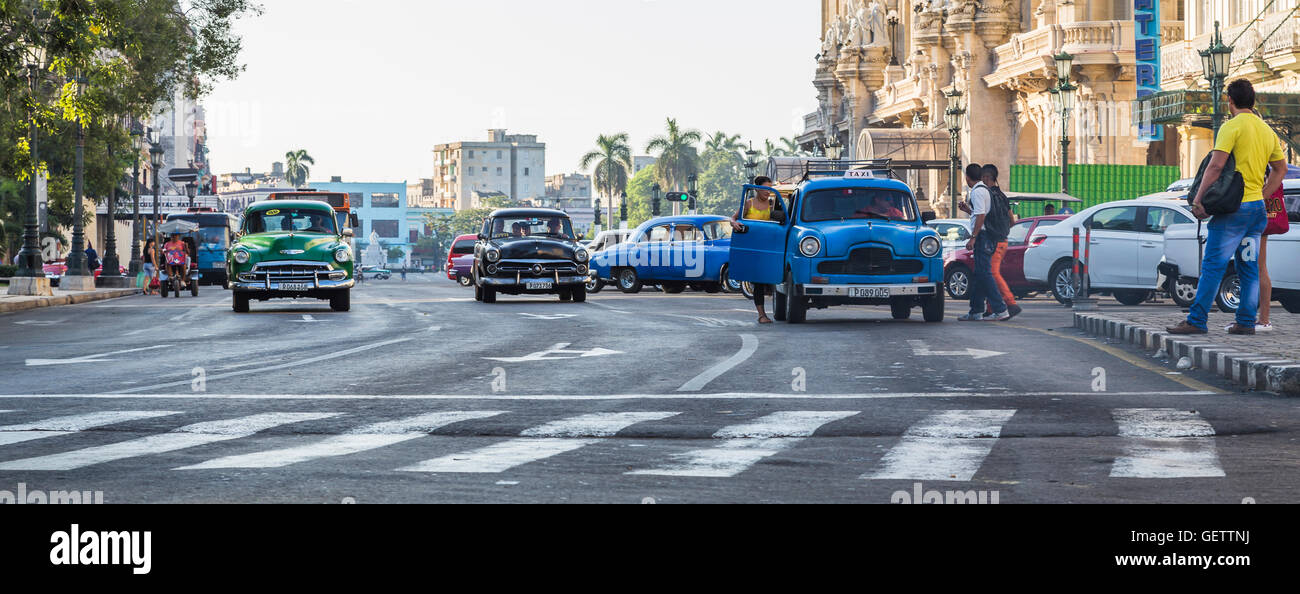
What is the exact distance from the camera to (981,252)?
833 inches

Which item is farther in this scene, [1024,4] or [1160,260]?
[1024,4]

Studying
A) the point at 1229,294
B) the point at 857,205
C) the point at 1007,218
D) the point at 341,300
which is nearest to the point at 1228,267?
the point at 1229,294

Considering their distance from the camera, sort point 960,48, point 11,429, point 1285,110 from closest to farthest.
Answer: point 11,429 → point 1285,110 → point 960,48

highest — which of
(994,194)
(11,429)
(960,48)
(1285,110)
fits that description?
(960,48)

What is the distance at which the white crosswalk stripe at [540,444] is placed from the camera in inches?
296

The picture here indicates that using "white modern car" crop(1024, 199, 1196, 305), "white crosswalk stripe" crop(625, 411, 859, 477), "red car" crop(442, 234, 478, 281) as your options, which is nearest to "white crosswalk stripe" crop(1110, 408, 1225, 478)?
"white crosswalk stripe" crop(625, 411, 859, 477)

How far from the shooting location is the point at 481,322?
2252cm

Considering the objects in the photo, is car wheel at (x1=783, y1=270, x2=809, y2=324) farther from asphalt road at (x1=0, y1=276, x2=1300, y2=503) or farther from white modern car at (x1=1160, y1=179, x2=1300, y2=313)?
white modern car at (x1=1160, y1=179, x2=1300, y2=313)

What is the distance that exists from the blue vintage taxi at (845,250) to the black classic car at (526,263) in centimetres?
896

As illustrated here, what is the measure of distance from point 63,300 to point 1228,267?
83.3ft

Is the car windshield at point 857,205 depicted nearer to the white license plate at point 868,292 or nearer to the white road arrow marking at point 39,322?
the white license plate at point 868,292
